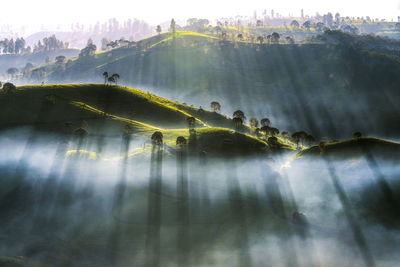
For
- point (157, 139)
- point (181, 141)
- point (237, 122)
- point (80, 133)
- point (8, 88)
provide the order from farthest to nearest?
point (237, 122)
point (8, 88)
point (80, 133)
point (157, 139)
point (181, 141)

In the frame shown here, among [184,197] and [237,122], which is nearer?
[184,197]

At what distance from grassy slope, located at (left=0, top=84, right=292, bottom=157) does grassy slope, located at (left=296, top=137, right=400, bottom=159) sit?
30.9m

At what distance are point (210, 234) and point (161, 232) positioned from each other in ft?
52.7

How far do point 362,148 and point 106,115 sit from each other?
128899mm

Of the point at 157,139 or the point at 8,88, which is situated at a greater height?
the point at 8,88

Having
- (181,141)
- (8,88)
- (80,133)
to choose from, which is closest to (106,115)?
(80,133)

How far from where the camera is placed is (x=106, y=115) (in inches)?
6663

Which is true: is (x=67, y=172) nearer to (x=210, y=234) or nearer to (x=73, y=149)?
(x=73, y=149)

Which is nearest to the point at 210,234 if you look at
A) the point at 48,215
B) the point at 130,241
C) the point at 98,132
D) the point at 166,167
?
the point at 130,241

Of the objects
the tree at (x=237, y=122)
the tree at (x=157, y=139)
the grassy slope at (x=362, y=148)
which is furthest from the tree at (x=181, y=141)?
the grassy slope at (x=362, y=148)

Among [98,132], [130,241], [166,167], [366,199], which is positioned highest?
[98,132]

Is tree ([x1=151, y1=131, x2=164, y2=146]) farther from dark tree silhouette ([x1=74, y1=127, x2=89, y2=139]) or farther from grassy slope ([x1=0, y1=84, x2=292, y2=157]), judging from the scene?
dark tree silhouette ([x1=74, y1=127, x2=89, y2=139])

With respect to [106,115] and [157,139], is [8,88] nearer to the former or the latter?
[106,115]

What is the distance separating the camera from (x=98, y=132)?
15275 cm
